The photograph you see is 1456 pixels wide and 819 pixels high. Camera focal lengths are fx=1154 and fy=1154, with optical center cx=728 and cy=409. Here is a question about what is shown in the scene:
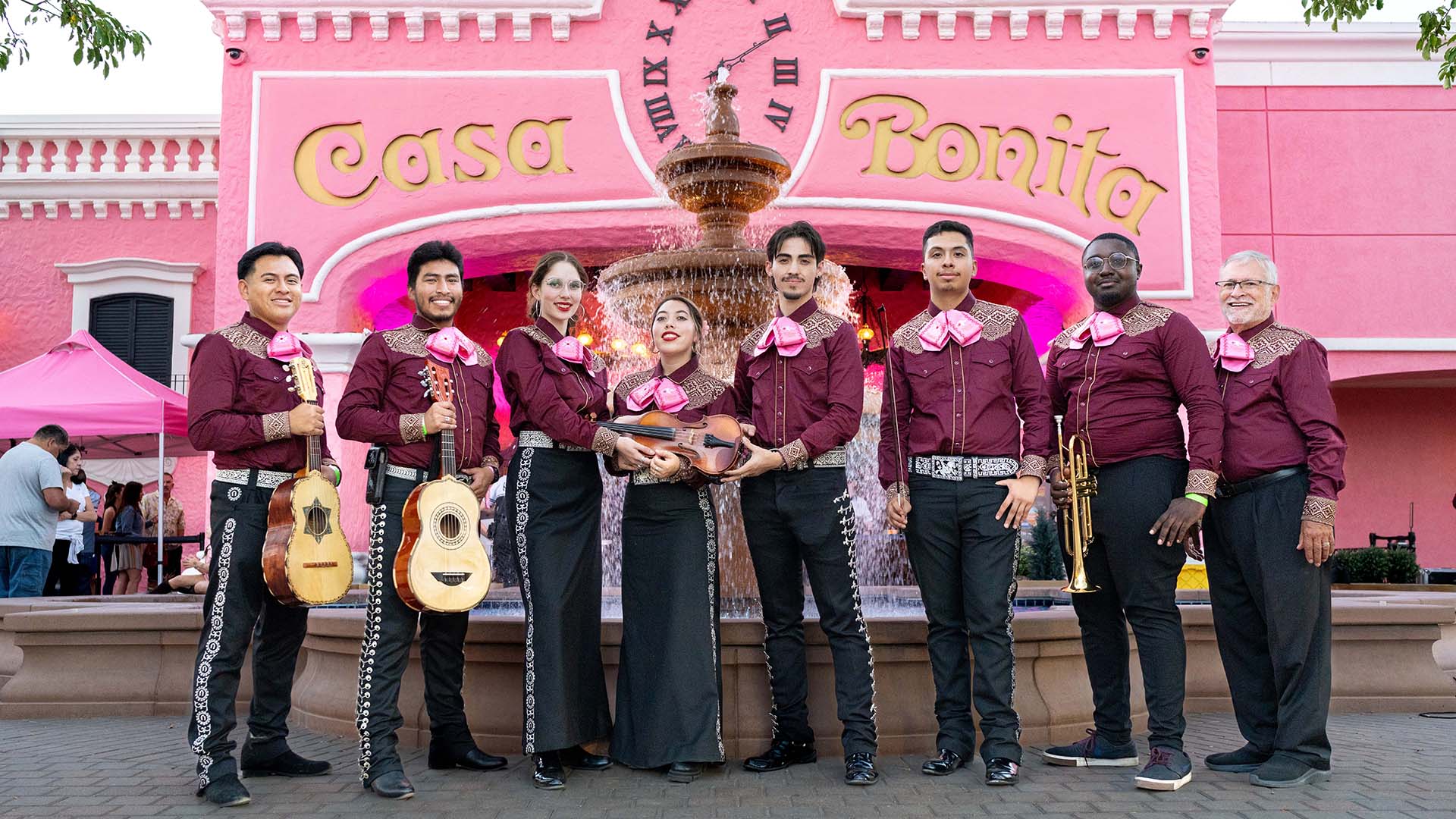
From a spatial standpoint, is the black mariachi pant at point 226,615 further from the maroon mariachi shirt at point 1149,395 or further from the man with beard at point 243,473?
the maroon mariachi shirt at point 1149,395

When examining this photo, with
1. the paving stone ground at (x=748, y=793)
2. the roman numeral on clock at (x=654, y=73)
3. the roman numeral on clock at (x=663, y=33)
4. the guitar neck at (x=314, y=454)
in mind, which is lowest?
the paving stone ground at (x=748, y=793)

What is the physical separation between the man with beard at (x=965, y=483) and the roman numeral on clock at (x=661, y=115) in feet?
25.9

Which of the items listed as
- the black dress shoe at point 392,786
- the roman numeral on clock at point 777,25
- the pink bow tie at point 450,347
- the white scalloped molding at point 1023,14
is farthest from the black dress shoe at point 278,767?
the white scalloped molding at point 1023,14

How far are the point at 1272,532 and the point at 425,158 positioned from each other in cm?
990

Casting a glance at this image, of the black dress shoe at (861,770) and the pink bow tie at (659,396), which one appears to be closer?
the black dress shoe at (861,770)

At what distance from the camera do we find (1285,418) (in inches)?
167

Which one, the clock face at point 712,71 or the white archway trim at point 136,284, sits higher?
the clock face at point 712,71

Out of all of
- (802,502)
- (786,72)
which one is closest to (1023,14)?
(786,72)

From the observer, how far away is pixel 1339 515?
46.2 feet

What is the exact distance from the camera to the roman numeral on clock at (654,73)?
11.9 metres

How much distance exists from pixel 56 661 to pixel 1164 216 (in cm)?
1043

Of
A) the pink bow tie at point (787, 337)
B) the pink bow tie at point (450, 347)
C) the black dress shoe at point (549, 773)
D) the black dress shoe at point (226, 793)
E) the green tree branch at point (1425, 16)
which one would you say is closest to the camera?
the black dress shoe at point (226, 793)

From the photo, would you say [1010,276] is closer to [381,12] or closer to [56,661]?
[381,12]

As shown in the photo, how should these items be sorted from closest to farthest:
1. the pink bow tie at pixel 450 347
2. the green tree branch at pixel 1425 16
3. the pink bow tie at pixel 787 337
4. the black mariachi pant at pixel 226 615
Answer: the black mariachi pant at pixel 226 615, the pink bow tie at pixel 450 347, the pink bow tie at pixel 787 337, the green tree branch at pixel 1425 16
